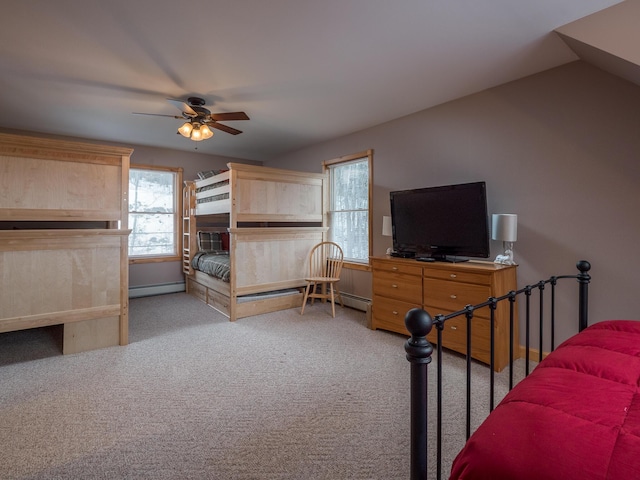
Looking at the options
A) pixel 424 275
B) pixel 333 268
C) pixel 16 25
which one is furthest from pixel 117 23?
pixel 333 268

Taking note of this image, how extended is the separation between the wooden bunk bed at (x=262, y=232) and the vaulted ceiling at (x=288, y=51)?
0.95 metres

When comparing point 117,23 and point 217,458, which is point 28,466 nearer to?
point 217,458

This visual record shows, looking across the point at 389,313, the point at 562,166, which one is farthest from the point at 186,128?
the point at 562,166

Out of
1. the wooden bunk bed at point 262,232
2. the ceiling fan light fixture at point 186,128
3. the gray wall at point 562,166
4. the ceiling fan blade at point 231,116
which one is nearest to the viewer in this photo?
the gray wall at point 562,166

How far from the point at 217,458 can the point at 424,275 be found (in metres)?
2.26

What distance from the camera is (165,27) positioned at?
217cm

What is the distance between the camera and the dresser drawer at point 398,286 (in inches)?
126

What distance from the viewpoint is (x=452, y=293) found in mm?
2908

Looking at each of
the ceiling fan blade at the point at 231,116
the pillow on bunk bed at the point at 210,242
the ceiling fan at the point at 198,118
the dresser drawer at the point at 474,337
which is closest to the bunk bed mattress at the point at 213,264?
the pillow on bunk bed at the point at 210,242

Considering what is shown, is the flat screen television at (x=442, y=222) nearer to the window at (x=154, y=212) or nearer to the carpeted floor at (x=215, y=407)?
the carpeted floor at (x=215, y=407)

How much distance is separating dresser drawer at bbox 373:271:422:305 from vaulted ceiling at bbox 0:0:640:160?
1.85m

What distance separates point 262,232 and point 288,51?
225 centimetres

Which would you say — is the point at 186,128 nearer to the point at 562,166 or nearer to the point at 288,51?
the point at 288,51

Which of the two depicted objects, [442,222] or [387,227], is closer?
[442,222]
